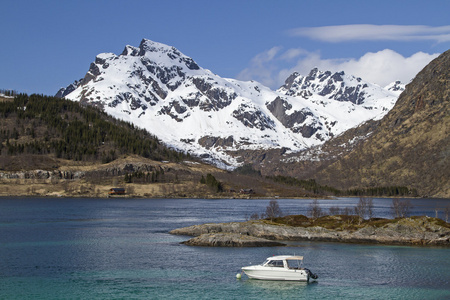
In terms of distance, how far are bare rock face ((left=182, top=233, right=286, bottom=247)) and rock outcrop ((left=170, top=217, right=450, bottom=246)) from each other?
0.52m

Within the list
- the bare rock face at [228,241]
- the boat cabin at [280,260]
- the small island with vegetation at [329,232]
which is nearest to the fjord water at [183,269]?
the boat cabin at [280,260]

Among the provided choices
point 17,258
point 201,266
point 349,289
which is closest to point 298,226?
point 201,266

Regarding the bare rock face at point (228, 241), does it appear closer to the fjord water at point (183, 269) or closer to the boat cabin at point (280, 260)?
the fjord water at point (183, 269)

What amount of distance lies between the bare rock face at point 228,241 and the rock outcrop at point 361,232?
0.52 m

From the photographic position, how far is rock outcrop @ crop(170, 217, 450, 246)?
11488 cm

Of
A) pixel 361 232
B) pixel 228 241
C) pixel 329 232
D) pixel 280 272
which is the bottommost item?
pixel 280 272

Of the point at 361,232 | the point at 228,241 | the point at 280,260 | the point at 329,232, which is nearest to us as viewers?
the point at 280,260

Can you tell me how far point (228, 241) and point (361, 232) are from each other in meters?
31.7

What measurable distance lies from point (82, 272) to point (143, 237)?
42704 mm

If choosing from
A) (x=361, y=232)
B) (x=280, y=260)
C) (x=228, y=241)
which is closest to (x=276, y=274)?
(x=280, y=260)

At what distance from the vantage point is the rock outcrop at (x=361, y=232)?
4523 inches

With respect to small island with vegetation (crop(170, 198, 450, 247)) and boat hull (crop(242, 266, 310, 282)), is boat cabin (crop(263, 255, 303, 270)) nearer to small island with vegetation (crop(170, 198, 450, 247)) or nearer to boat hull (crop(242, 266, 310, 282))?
boat hull (crop(242, 266, 310, 282))

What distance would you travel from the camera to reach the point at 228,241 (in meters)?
111

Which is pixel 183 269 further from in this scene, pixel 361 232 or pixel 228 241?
pixel 361 232
